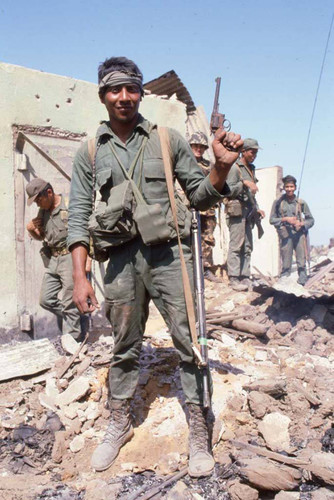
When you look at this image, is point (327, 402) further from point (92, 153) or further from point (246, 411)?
point (92, 153)

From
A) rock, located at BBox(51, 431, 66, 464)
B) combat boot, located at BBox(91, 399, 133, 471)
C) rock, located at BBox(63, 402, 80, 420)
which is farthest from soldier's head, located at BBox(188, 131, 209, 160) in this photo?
rock, located at BBox(51, 431, 66, 464)

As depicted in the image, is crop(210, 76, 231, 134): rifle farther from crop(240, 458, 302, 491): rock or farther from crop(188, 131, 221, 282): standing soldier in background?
crop(240, 458, 302, 491): rock

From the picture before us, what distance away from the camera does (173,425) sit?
3.49 metres

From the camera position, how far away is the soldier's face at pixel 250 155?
7.74 m

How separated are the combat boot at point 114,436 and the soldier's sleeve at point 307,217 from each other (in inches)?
275

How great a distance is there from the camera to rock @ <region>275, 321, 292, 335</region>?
585cm

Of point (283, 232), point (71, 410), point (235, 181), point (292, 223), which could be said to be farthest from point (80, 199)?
point (283, 232)

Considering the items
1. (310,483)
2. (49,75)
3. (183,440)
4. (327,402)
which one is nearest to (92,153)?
(183,440)

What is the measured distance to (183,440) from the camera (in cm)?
330

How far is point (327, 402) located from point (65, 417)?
219cm

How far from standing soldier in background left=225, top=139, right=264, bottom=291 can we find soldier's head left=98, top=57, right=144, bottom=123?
15.5 ft

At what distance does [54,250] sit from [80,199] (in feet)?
8.87

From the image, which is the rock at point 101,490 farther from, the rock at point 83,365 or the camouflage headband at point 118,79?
the camouflage headband at point 118,79

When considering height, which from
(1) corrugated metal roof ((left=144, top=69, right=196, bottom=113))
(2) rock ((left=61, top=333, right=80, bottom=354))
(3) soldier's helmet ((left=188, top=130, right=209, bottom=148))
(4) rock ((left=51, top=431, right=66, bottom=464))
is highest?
(1) corrugated metal roof ((left=144, top=69, right=196, bottom=113))
